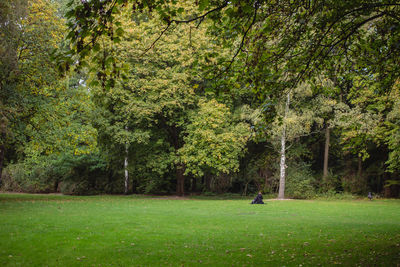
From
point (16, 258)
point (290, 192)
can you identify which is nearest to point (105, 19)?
point (16, 258)

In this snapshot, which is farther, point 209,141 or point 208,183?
point 208,183

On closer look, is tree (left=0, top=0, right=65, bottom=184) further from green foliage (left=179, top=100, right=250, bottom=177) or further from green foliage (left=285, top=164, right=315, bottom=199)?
green foliage (left=285, top=164, right=315, bottom=199)

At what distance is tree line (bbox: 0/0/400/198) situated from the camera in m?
8.15

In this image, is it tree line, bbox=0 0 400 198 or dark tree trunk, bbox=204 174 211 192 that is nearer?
tree line, bbox=0 0 400 198

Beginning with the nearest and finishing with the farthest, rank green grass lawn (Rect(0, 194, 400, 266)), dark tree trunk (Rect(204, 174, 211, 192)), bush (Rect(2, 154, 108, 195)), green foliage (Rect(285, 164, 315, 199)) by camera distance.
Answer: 1. green grass lawn (Rect(0, 194, 400, 266))
2. green foliage (Rect(285, 164, 315, 199))
3. bush (Rect(2, 154, 108, 195))
4. dark tree trunk (Rect(204, 174, 211, 192))

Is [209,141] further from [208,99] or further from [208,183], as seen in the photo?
[208,183]

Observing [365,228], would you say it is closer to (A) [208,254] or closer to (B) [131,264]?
(A) [208,254]

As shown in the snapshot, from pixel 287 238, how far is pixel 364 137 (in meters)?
4.14

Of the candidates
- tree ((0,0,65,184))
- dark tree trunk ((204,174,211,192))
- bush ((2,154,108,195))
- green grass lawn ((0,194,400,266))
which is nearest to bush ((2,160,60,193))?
bush ((2,154,108,195))

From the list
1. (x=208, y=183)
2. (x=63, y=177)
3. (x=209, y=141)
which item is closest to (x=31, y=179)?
(x=63, y=177)

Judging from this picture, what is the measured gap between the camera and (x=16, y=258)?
8125 mm

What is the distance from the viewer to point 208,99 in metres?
31.6

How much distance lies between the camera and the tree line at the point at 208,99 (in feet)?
26.7

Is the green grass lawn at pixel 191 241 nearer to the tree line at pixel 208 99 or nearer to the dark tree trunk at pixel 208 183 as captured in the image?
the tree line at pixel 208 99
